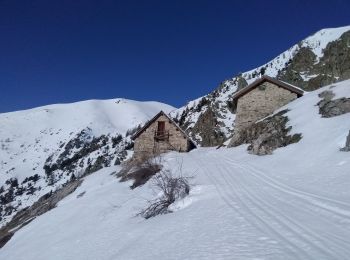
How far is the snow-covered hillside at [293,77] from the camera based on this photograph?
68375mm

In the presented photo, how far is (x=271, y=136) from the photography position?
27.1 meters

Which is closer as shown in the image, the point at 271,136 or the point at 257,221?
the point at 257,221

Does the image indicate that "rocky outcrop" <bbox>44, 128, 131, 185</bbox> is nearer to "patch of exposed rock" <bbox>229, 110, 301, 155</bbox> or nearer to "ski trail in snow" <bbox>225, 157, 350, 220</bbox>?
"patch of exposed rock" <bbox>229, 110, 301, 155</bbox>

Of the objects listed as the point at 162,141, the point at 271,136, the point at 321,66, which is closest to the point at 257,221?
the point at 271,136

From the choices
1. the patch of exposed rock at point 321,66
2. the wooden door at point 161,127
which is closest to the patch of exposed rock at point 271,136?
the wooden door at point 161,127

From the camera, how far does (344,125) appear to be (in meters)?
22.0

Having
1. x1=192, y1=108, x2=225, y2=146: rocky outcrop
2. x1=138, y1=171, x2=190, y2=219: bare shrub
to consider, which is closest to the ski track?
x1=138, y1=171, x2=190, y2=219: bare shrub

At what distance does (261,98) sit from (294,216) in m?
30.0

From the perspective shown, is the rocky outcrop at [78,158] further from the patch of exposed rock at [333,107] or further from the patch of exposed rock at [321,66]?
the patch of exposed rock at [333,107]

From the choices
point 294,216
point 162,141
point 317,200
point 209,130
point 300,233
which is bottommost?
point 300,233

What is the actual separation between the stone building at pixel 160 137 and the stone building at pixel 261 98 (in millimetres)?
7973

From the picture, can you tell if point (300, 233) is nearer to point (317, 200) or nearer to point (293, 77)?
point (317, 200)

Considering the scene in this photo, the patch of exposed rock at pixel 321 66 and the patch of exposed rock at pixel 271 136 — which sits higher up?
the patch of exposed rock at pixel 321 66

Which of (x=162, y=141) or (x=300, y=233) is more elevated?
(x=162, y=141)
